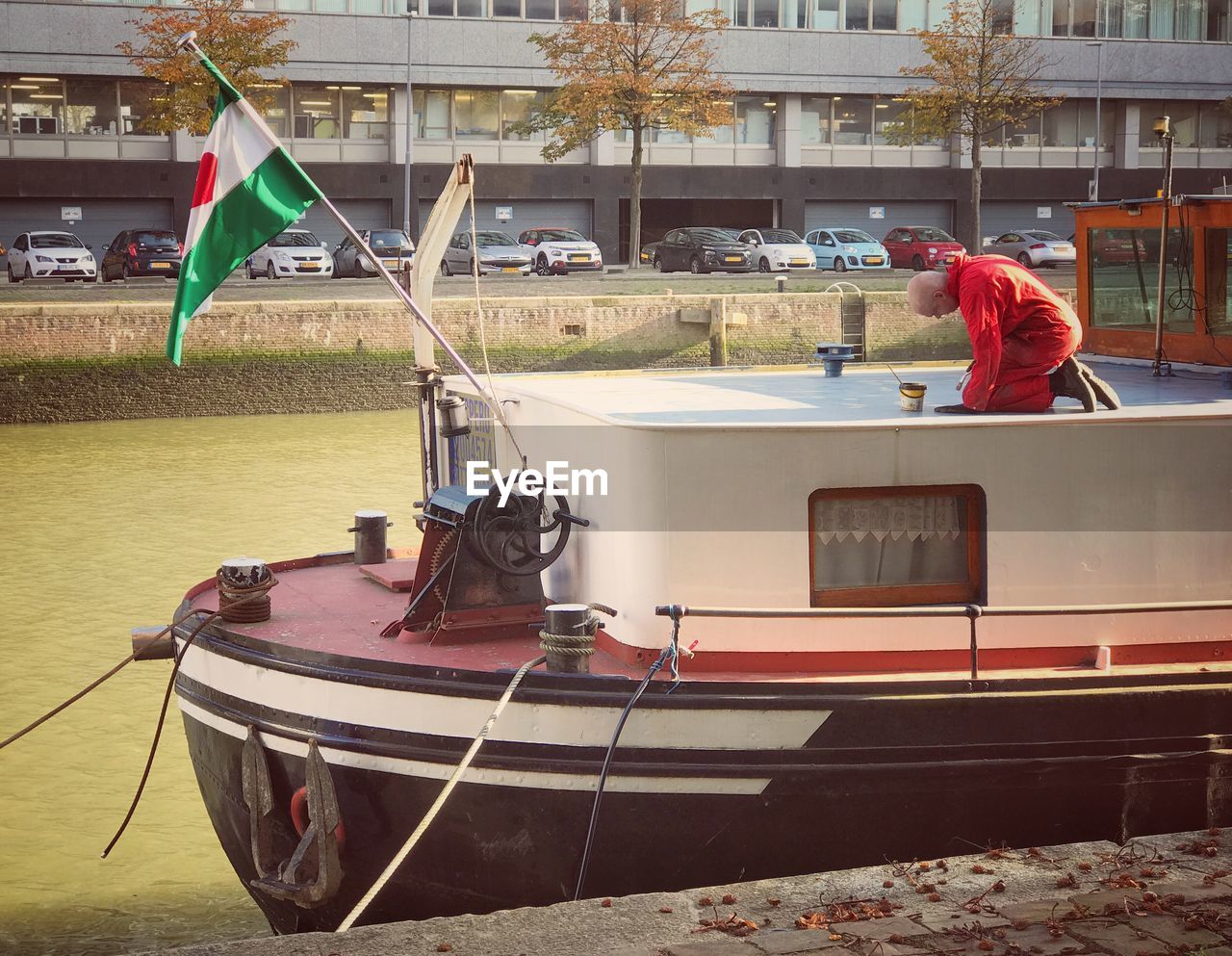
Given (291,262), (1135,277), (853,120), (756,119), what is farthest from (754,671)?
(853,120)

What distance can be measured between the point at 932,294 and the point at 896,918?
8.04ft

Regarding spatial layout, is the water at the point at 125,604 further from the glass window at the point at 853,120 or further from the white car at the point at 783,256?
the glass window at the point at 853,120

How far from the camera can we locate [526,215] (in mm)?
45750

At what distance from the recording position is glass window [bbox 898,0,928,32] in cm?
4722

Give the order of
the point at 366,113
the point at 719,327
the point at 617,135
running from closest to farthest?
the point at 719,327 → the point at 366,113 → the point at 617,135

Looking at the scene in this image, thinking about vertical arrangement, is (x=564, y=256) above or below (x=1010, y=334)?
above

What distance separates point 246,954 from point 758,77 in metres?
44.6

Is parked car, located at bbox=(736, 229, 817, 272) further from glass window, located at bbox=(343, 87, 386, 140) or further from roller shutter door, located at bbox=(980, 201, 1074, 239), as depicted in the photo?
roller shutter door, located at bbox=(980, 201, 1074, 239)

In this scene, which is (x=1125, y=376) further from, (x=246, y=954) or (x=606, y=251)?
(x=606, y=251)

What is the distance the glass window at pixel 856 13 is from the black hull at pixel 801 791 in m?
44.3

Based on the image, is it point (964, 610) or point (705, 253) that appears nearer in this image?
point (964, 610)

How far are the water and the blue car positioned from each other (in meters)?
16.7

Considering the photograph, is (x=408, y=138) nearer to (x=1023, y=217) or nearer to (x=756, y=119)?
(x=756, y=119)

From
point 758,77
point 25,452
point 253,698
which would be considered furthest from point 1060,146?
point 253,698
